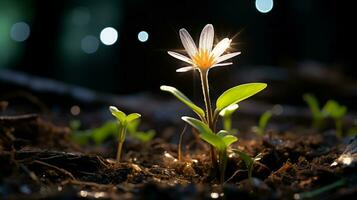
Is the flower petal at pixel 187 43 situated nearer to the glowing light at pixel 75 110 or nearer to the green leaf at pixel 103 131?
the green leaf at pixel 103 131

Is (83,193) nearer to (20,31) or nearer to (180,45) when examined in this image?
(180,45)

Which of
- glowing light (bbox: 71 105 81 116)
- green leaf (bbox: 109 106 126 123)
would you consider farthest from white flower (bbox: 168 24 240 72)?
glowing light (bbox: 71 105 81 116)

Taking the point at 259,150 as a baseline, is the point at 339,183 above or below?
below

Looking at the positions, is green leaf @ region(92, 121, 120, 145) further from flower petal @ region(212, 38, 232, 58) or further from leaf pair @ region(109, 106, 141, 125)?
flower petal @ region(212, 38, 232, 58)

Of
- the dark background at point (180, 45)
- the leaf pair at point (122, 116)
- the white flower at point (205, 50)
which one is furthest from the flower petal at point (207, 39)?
the dark background at point (180, 45)

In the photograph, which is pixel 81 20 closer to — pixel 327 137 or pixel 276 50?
pixel 276 50

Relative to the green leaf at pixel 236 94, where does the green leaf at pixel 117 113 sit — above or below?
below

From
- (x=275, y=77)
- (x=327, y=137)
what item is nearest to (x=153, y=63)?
(x=275, y=77)
